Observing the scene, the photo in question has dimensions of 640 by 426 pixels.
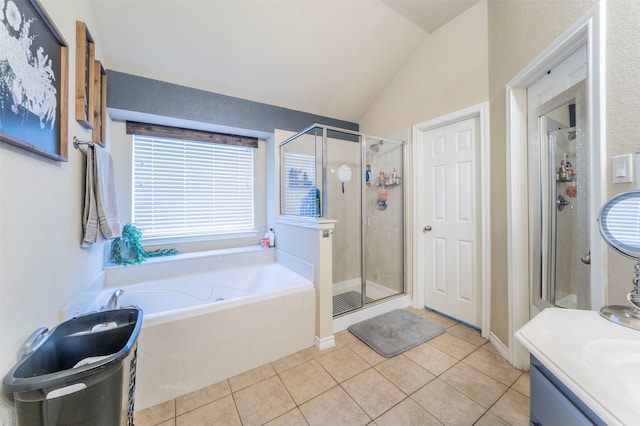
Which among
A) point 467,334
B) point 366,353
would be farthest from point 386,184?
point 366,353

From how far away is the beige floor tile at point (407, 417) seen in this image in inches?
52.3

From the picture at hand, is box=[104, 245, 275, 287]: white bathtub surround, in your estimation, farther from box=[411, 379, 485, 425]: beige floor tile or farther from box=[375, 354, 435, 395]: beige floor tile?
box=[411, 379, 485, 425]: beige floor tile

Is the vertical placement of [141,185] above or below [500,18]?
below

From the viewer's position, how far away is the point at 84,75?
144cm

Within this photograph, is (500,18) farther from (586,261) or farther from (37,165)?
(37,165)

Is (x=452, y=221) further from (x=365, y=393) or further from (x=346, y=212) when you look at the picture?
(x=365, y=393)

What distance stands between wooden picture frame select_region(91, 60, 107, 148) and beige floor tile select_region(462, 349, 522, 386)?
128 inches

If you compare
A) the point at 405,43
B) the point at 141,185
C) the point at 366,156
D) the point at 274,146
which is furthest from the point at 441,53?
the point at 141,185

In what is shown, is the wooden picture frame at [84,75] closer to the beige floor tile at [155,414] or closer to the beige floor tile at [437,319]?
the beige floor tile at [155,414]

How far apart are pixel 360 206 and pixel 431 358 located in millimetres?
1607

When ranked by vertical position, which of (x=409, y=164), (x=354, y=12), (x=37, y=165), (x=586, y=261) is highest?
(x=354, y=12)

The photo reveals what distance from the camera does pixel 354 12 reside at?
2.19 meters

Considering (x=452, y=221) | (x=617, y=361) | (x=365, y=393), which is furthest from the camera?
(x=452, y=221)

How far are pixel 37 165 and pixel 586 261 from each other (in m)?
2.70
